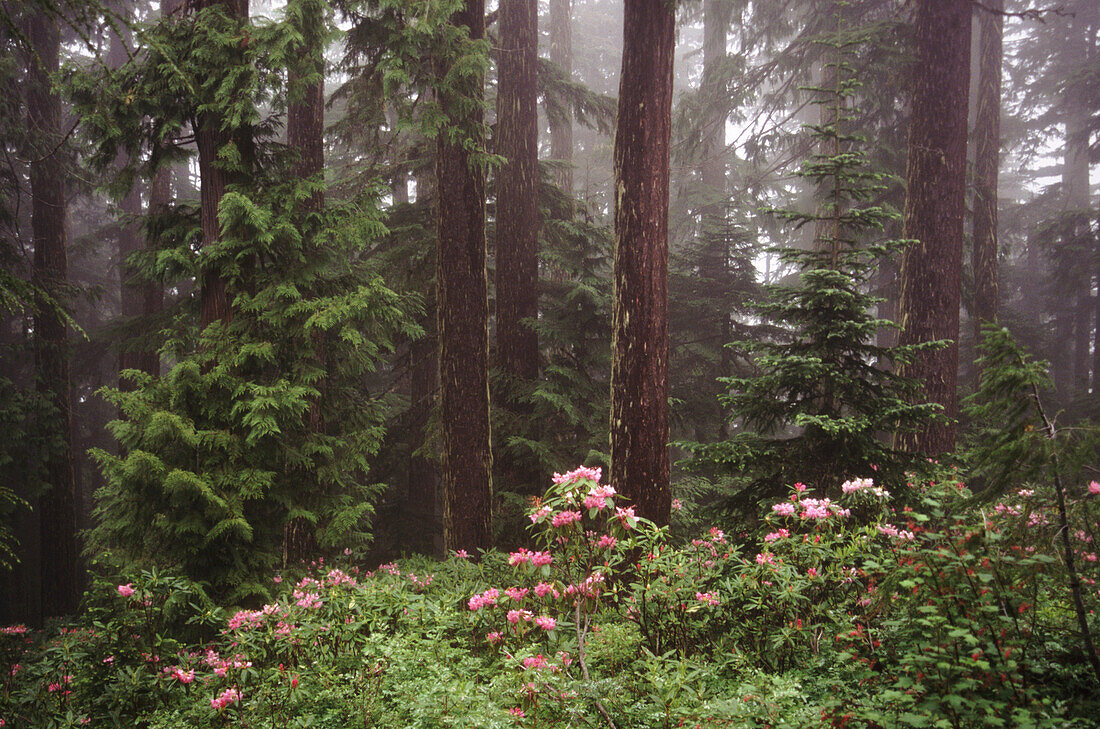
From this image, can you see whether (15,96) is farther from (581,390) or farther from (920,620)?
(920,620)

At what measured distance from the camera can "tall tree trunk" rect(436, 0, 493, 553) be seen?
7.10 m

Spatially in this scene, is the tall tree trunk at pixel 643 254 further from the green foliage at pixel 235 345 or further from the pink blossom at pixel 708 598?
the green foliage at pixel 235 345

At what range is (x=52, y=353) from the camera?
38.3 ft

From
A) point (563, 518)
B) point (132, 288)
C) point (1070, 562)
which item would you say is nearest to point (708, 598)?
point (563, 518)

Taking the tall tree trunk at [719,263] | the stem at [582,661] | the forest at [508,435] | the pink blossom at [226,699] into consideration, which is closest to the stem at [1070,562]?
the forest at [508,435]

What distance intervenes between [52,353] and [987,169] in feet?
62.6

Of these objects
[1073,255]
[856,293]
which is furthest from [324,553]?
[1073,255]

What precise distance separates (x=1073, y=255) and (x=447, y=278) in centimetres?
1803

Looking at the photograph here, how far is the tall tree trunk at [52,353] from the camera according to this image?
11.4 metres

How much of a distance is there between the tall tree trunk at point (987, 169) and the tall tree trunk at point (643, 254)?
9369 millimetres

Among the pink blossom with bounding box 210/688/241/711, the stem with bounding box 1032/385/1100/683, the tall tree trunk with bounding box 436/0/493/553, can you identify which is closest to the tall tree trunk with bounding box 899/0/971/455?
the tall tree trunk with bounding box 436/0/493/553

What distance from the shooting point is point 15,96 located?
10805mm

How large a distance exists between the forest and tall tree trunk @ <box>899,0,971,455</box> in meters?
0.04

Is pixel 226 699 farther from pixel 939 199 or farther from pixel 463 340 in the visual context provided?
pixel 939 199
